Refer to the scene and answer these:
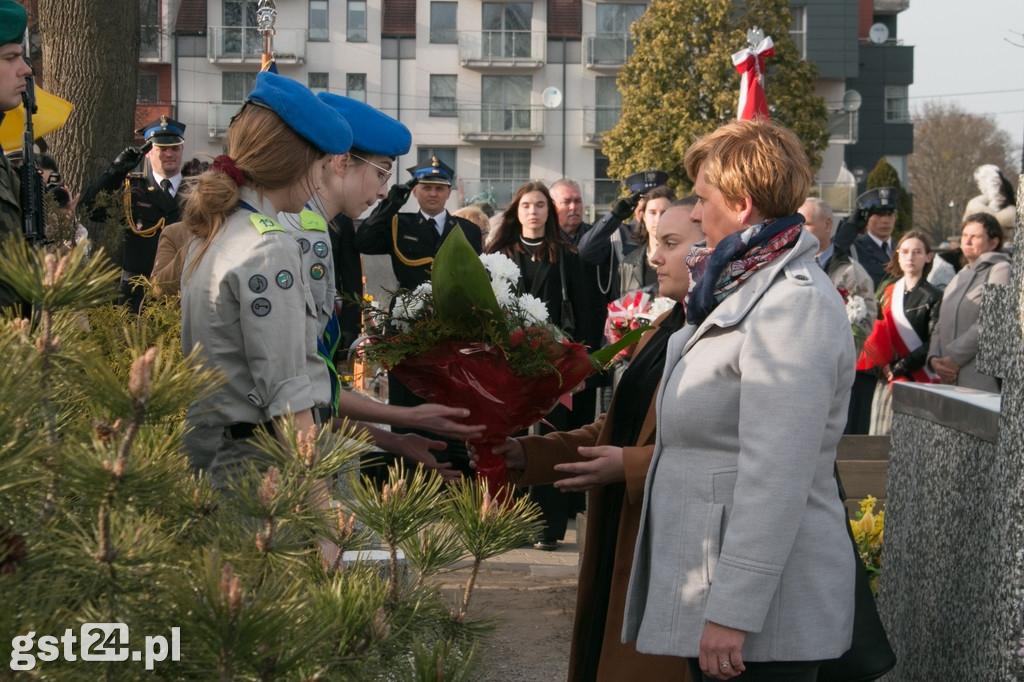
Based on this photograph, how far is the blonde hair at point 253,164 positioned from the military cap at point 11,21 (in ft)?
2.56

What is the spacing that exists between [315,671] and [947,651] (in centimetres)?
244

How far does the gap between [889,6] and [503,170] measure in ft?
91.5

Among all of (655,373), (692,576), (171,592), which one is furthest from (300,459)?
(655,373)

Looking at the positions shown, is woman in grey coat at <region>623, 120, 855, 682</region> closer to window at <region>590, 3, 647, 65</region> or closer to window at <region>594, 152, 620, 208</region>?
window at <region>594, 152, 620, 208</region>

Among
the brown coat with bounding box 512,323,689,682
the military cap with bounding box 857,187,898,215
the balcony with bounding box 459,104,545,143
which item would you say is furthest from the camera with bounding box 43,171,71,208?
the balcony with bounding box 459,104,545,143

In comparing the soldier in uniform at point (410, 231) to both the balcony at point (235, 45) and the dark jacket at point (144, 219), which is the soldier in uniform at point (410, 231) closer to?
the dark jacket at point (144, 219)

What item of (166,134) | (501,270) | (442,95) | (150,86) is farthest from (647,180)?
(150,86)

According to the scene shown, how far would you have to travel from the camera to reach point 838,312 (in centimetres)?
258

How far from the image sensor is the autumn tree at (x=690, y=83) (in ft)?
126

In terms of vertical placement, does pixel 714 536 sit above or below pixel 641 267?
below

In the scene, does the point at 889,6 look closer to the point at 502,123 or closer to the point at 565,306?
the point at 502,123

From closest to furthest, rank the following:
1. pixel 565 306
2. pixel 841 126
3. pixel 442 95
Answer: pixel 565 306
pixel 442 95
pixel 841 126

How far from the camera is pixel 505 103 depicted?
1783 inches

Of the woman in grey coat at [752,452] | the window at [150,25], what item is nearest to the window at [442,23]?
the window at [150,25]
